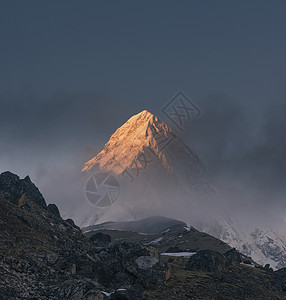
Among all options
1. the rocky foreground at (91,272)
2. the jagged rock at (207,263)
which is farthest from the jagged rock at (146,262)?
the jagged rock at (207,263)

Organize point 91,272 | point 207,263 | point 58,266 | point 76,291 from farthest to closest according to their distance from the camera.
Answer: point 207,263, point 91,272, point 58,266, point 76,291

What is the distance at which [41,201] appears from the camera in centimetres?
9156

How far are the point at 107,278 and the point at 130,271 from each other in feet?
10.4

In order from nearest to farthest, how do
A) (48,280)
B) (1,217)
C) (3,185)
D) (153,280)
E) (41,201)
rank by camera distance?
(48,280) → (153,280) → (1,217) → (3,185) → (41,201)

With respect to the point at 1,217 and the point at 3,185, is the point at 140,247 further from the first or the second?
the point at 3,185

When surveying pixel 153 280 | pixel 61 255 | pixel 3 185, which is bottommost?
pixel 153 280

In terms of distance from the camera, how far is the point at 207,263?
64375 millimetres

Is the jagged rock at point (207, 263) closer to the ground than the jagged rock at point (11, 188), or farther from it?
closer to the ground

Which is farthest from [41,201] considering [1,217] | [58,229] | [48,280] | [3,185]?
[48,280]

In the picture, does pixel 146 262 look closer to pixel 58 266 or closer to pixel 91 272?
pixel 91 272

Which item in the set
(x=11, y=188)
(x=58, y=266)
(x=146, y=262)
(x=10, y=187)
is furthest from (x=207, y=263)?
(x=10, y=187)

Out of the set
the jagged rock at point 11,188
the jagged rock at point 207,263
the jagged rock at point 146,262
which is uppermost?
the jagged rock at point 11,188

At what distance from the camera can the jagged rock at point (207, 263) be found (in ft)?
209

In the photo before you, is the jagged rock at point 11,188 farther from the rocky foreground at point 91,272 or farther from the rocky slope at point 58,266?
the rocky slope at point 58,266
